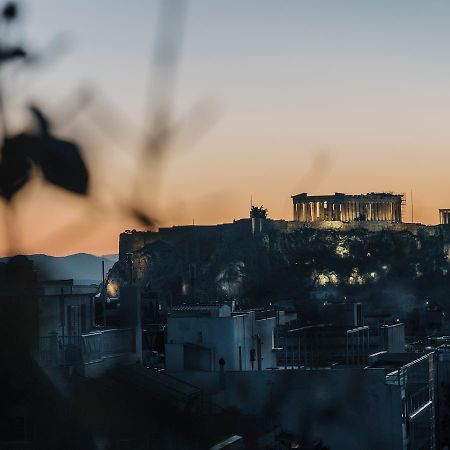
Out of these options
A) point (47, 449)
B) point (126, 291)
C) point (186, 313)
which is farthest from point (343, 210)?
point (47, 449)

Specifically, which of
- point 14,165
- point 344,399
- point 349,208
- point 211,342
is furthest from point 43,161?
point 349,208

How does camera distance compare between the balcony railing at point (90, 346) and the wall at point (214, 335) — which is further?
the wall at point (214, 335)

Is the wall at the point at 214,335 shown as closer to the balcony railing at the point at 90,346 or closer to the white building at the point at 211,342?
the white building at the point at 211,342

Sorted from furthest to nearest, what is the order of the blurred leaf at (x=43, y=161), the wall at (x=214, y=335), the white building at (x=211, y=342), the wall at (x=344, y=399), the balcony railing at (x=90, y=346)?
1. the wall at (x=214, y=335)
2. the white building at (x=211, y=342)
3. the wall at (x=344, y=399)
4. the balcony railing at (x=90, y=346)
5. the blurred leaf at (x=43, y=161)

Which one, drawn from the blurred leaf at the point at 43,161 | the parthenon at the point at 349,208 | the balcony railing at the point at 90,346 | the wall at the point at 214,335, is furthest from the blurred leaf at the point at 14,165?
the parthenon at the point at 349,208

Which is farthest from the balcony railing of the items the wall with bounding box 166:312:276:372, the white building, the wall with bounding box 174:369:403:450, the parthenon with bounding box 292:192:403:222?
the parthenon with bounding box 292:192:403:222

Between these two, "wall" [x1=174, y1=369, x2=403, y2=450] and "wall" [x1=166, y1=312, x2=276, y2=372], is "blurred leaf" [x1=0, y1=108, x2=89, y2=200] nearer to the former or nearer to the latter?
"wall" [x1=174, y1=369, x2=403, y2=450]
